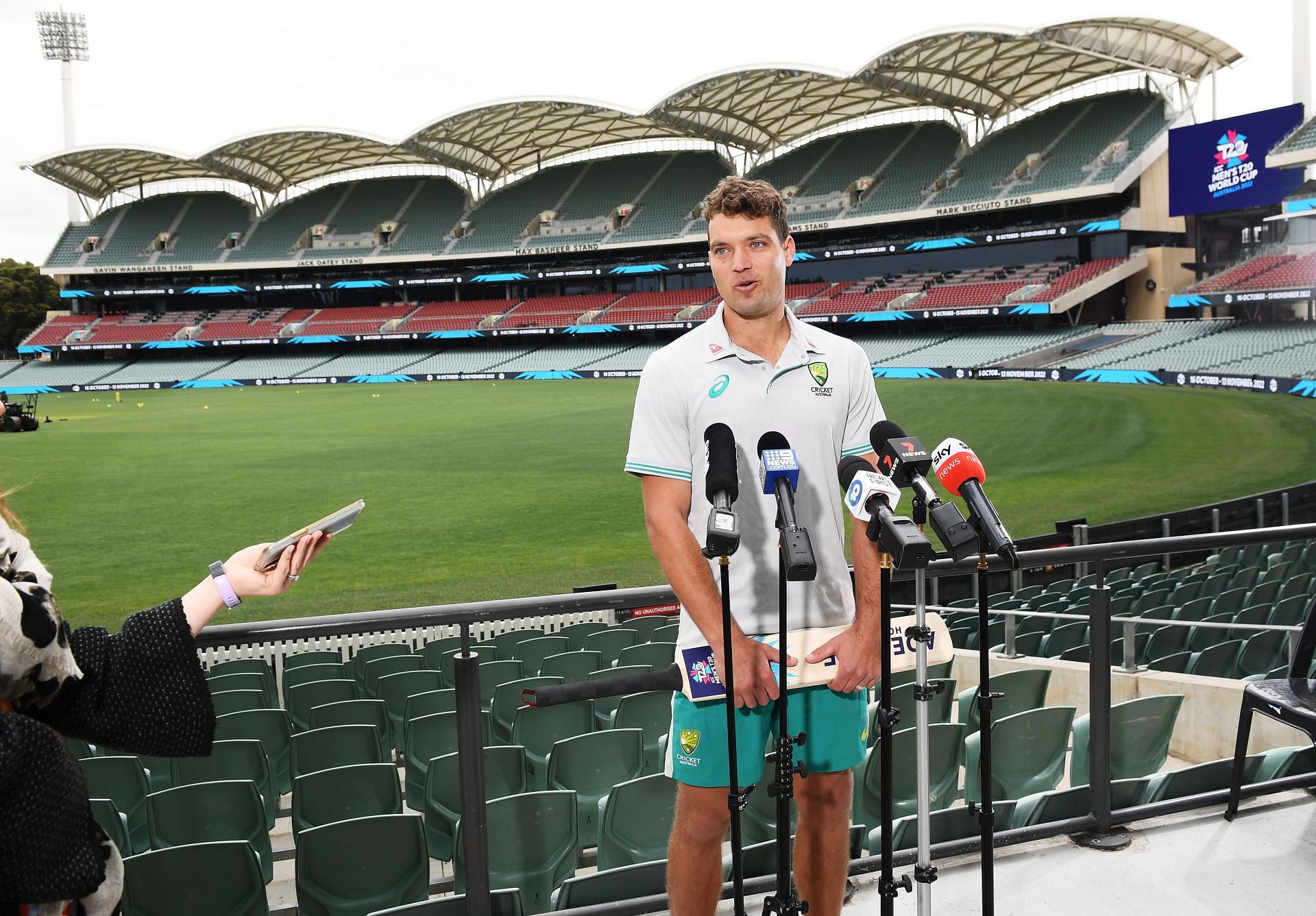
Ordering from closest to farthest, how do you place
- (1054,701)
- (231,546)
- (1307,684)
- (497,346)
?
(1307,684), (1054,701), (231,546), (497,346)

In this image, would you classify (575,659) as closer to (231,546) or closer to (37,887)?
(37,887)

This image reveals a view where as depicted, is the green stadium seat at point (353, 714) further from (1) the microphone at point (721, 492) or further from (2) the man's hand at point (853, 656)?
(1) the microphone at point (721, 492)

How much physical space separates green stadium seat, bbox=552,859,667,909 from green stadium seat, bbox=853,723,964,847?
3.28ft

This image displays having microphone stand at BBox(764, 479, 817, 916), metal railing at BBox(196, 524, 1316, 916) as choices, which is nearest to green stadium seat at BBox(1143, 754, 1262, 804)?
metal railing at BBox(196, 524, 1316, 916)

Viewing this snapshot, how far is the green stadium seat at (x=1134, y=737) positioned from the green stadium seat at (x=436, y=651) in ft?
16.1

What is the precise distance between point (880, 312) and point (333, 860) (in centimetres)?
5978

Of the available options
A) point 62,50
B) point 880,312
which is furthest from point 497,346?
point 62,50

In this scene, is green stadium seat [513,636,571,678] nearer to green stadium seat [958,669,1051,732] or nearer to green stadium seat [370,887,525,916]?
green stadium seat [958,669,1051,732]

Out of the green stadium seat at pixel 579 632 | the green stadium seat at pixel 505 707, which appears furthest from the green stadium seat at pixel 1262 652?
the green stadium seat at pixel 579 632

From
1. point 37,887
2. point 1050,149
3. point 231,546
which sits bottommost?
point 231,546

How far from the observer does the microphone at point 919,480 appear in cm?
218

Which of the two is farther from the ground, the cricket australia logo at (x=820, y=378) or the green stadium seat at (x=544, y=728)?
the cricket australia logo at (x=820, y=378)

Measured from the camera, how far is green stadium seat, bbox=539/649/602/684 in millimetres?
6852

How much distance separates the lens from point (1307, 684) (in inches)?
153
